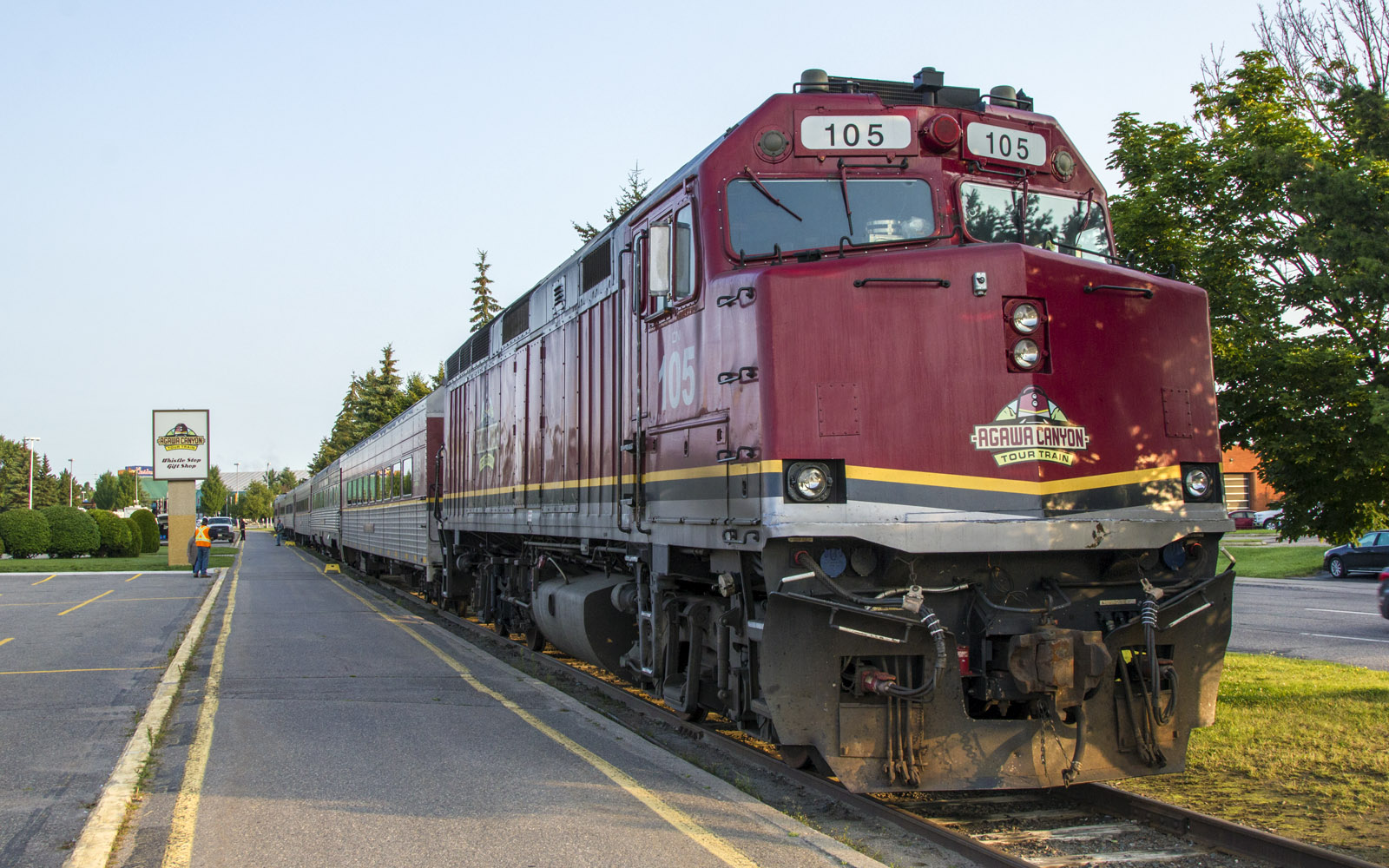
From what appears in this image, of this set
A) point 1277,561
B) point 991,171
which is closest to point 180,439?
point 991,171

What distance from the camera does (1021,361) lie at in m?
5.86

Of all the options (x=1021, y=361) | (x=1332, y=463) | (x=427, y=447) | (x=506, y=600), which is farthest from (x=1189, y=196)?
(x=427, y=447)

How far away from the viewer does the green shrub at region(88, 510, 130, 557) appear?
4100 cm

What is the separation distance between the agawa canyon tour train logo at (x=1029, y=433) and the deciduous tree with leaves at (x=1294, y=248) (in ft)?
8.22

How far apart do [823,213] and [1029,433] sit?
182 cm

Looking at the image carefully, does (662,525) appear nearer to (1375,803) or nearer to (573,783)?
(573,783)

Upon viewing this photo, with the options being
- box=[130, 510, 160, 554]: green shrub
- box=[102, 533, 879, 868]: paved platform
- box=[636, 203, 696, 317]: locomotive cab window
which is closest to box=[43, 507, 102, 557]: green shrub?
box=[130, 510, 160, 554]: green shrub

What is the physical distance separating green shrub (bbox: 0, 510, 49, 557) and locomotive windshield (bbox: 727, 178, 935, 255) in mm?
40585

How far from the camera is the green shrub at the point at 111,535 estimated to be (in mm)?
41000

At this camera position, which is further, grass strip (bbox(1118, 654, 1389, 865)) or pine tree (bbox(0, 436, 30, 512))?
pine tree (bbox(0, 436, 30, 512))

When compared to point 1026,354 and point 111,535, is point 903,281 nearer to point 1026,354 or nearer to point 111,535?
point 1026,354

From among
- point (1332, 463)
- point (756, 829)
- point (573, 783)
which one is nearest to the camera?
point (756, 829)

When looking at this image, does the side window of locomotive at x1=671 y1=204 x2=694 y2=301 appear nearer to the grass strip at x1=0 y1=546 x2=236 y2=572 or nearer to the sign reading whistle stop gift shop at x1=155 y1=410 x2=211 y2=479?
the grass strip at x1=0 y1=546 x2=236 y2=572

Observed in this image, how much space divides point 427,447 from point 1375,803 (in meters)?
15.4
